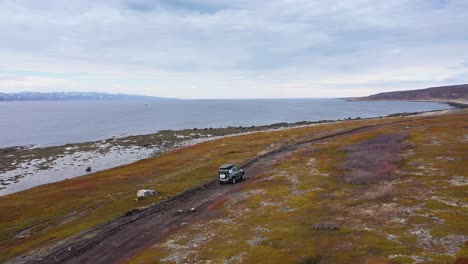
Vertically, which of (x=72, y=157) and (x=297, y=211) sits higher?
(x=297, y=211)

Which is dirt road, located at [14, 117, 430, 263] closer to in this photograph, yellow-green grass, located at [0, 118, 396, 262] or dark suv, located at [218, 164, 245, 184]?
dark suv, located at [218, 164, 245, 184]

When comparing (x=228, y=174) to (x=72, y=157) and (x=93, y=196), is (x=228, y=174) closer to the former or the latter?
(x=93, y=196)

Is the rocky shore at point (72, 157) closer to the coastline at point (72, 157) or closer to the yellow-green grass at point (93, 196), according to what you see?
the coastline at point (72, 157)

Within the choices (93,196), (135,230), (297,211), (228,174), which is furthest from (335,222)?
(93,196)

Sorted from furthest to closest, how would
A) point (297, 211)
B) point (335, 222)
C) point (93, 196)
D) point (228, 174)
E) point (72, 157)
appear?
point (72, 157) → point (93, 196) → point (228, 174) → point (297, 211) → point (335, 222)

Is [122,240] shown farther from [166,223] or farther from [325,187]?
[325,187]

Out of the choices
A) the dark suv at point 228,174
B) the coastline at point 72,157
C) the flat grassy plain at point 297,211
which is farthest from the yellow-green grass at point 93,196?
the coastline at point 72,157

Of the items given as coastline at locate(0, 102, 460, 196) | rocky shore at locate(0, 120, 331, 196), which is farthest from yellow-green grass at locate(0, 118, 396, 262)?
rocky shore at locate(0, 120, 331, 196)
